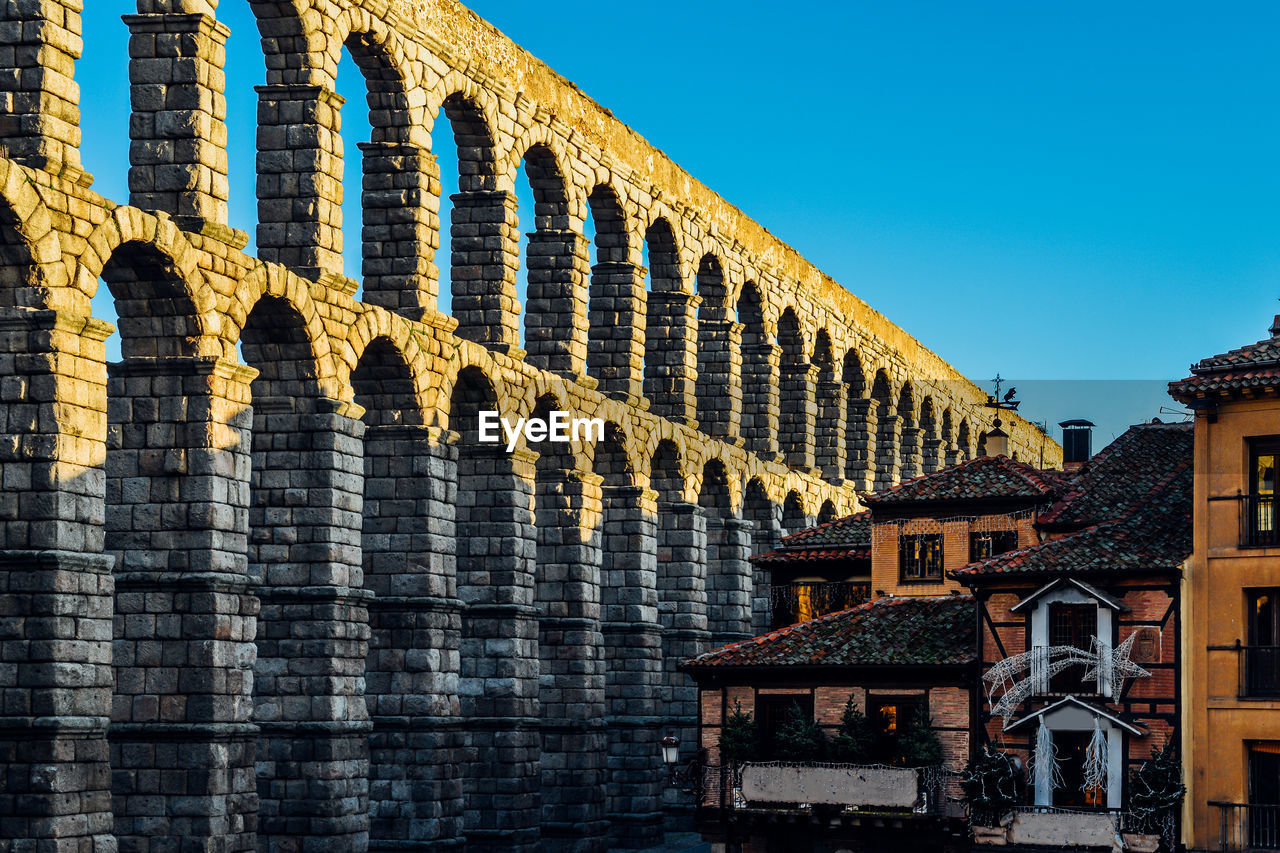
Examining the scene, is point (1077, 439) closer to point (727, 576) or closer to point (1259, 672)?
point (727, 576)

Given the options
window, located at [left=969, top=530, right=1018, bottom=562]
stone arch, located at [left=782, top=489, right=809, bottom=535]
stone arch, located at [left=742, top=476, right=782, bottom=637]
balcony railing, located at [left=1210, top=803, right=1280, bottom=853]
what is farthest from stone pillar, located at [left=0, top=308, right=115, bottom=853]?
stone arch, located at [left=782, top=489, right=809, bottom=535]

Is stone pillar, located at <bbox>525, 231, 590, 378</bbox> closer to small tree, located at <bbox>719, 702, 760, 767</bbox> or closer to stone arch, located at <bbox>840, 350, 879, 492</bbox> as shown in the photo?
small tree, located at <bbox>719, 702, 760, 767</bbox>

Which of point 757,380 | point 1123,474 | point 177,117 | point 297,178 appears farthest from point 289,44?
point 757,380

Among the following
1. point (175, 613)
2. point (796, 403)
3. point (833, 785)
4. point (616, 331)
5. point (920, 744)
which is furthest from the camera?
point (796, 403)

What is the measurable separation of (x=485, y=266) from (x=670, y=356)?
13.0 m

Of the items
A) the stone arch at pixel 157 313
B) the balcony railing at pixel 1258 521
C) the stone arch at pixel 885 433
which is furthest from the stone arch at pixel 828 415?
the stone arch at pixel 157 313

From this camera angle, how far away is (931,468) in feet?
289

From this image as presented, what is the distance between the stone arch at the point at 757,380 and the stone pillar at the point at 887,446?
55.3ft

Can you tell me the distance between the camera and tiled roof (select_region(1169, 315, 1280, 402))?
38188 mm

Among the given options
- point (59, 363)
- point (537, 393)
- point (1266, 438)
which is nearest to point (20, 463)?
point (59, 363)

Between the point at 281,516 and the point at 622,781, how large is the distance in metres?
19.2

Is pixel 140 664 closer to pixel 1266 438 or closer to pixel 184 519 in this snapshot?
pixel 184 519

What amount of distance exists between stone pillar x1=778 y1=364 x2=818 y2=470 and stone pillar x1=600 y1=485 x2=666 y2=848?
17074mm

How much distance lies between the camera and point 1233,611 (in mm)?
38281
